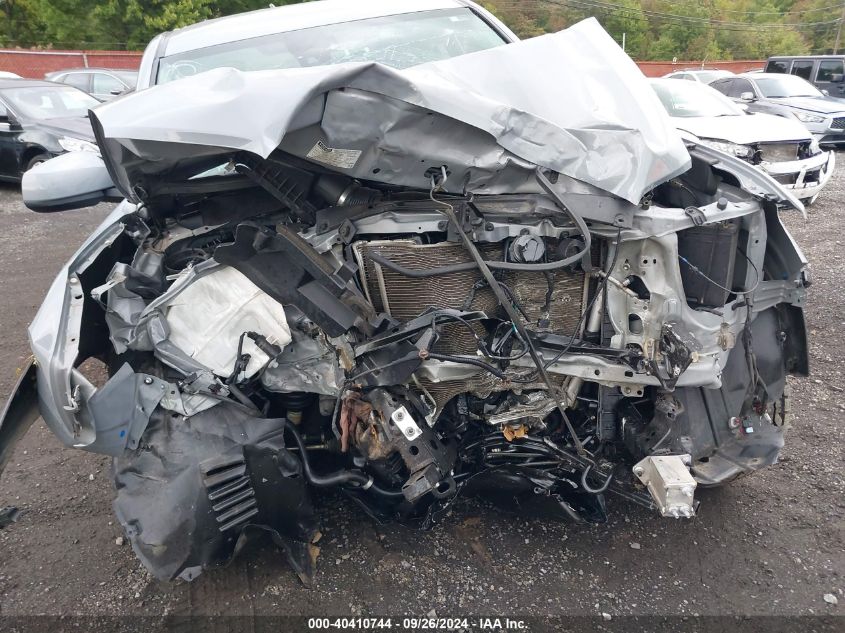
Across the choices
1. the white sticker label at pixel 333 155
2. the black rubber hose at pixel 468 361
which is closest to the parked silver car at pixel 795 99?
the black rubber hose at pixel 468 361

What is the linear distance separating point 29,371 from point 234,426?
812 millimetres

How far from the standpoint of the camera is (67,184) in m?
2.63

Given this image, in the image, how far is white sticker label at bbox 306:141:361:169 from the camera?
191 centimetres

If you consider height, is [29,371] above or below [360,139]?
below

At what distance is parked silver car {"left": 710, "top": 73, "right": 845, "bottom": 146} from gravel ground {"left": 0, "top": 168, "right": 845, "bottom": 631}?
9.74 metres

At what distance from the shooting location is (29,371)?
217cm

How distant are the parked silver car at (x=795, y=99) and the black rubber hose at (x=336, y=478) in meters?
10.7

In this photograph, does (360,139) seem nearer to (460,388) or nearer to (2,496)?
(460,388)

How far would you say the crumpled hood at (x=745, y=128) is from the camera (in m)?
6.54

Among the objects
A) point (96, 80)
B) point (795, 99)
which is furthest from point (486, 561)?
point (96, 80)

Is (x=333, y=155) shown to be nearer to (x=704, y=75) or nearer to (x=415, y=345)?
(x=415, y=345)

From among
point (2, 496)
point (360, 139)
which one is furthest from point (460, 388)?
point (2, 496)

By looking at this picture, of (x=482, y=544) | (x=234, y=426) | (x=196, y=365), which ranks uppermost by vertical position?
(x=196, y=365)

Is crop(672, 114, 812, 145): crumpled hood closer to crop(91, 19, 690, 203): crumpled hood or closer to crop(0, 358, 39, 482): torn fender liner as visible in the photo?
crop(91, 19, 690, 203): crumpled hood
